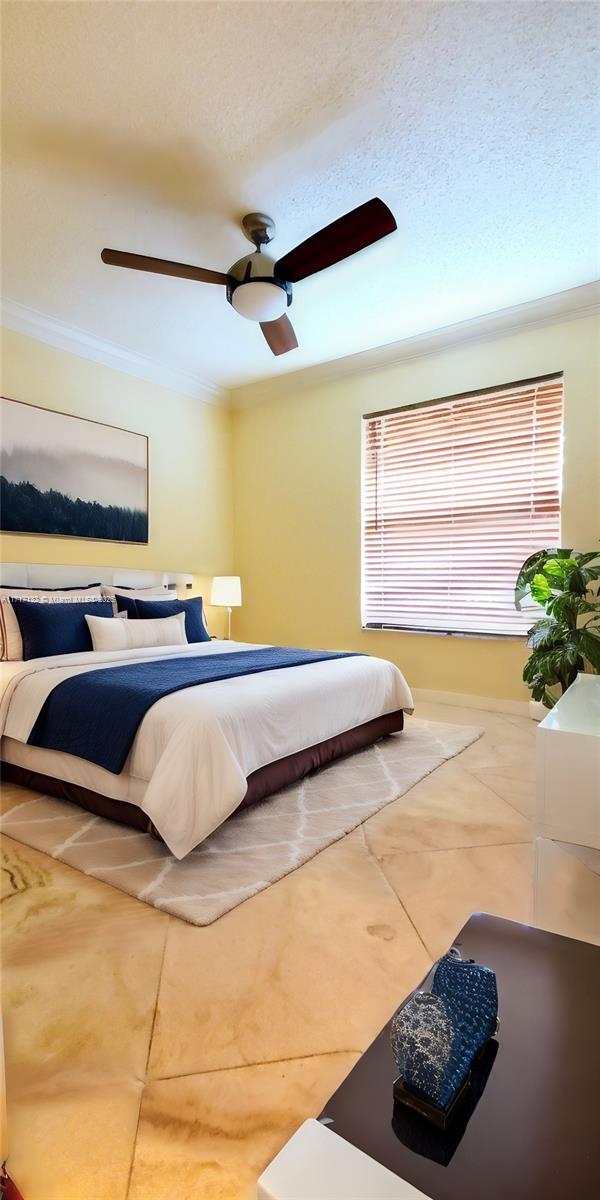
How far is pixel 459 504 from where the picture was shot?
4.46 meters

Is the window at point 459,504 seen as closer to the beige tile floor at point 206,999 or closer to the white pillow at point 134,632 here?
the white pillow at point 134,632

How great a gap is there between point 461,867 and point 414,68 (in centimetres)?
296

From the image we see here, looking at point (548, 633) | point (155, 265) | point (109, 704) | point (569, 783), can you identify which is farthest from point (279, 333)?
point (569, 783)

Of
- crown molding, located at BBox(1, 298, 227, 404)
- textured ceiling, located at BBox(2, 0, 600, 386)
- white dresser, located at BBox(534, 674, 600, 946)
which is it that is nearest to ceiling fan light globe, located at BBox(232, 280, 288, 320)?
textured ceiling, located at BBox(2, 0, 600, 386)

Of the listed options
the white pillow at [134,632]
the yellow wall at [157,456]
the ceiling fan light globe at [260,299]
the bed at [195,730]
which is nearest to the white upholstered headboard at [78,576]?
the yellow wall at [157,456]

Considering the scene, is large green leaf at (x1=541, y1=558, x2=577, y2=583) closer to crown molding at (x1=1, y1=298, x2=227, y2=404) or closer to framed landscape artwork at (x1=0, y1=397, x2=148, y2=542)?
framed landscape artwork at (x1=0, y1=397, x2=148, y2=542)

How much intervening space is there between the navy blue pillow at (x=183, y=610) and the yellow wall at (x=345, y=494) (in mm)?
1311

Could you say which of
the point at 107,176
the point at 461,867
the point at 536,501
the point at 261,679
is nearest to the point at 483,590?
the point at 536,501

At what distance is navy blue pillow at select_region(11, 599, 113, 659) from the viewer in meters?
3.17

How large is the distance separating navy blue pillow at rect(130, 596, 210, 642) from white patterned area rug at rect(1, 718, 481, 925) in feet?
4.86

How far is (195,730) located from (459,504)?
10.4ft

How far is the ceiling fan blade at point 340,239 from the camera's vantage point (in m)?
2.19

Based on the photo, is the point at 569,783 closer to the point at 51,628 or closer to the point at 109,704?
the point at 109,704

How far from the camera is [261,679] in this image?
2.72 m
